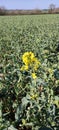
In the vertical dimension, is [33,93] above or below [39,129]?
above

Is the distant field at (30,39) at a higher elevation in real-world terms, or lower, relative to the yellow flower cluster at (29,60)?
higher

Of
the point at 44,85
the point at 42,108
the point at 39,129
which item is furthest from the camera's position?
the point at 44,85

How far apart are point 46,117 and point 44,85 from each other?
0.45m

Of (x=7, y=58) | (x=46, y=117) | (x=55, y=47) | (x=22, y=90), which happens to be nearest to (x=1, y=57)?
(x=7, y=58)

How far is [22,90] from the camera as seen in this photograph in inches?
161

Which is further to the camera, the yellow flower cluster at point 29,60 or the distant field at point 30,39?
the distant field at point 30,39

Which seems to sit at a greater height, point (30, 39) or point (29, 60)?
point (30, 39)

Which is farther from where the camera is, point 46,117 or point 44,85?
point 44,85

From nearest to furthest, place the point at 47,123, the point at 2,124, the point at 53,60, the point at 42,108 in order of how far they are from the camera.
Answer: the point at 2,124 < the point at 47,123 < the point at 42,108 < the point at 53,60

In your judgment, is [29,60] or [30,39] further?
[30,39]

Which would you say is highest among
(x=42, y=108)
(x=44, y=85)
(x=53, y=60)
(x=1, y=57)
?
(x=1, y=57)

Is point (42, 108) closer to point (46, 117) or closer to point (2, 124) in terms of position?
point (46, 117)

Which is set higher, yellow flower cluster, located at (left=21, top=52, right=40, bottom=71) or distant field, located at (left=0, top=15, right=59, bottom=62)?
distant field, located at (left=0, top=15, right=59, bottom=62)

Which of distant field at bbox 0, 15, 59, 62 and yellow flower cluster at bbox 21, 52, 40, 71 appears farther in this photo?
distant field at bbox 0, 15, 59, 62
